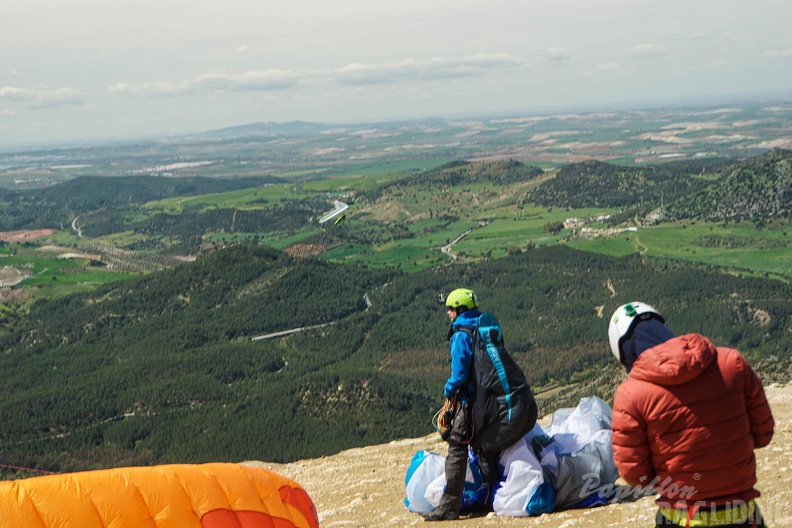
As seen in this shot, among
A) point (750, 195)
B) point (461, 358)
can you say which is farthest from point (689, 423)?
point (750, 195)

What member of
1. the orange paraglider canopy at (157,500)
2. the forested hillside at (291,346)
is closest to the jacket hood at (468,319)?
the orange paraglider canopy at (157,500)

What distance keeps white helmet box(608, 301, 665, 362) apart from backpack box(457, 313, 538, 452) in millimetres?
4468

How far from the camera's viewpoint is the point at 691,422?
8352mm

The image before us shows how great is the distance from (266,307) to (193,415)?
2142 inches

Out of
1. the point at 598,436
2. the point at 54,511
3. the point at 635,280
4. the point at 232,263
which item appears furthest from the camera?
the point at 232,263

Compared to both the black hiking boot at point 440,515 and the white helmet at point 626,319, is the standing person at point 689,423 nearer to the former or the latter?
the white helmet at point 626,319

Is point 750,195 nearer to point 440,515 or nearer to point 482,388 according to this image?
point 440,515

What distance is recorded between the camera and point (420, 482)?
14.9 m

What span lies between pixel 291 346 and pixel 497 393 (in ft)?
320

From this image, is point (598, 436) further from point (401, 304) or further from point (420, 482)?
point (401, 304)

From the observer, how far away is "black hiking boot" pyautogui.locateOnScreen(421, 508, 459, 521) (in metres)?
14.1

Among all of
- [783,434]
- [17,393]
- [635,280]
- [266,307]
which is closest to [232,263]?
[266,307]

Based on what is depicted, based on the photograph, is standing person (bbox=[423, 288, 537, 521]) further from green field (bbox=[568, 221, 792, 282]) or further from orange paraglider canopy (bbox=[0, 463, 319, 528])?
green field (bbox=[568, 221, 792, 282])

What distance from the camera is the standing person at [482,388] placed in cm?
1338
